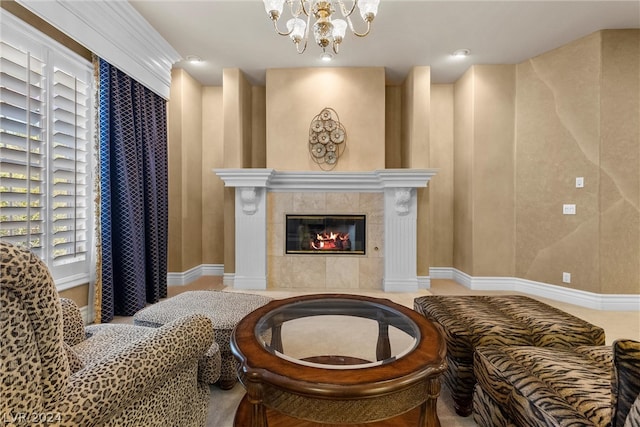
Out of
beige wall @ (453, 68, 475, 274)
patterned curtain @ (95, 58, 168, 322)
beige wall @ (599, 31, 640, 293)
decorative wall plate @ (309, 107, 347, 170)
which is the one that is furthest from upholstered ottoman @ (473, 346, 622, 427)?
decorative wall plate @ (309, 107, 347, 170)

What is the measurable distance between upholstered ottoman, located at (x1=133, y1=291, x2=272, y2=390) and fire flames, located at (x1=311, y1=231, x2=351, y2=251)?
202cm

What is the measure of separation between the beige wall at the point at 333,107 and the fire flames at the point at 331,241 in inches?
35.0

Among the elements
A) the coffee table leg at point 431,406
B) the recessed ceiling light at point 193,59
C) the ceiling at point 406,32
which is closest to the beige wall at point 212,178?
the ceiling at point 406,32

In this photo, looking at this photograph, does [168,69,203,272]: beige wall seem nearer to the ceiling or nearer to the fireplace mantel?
the ceiling

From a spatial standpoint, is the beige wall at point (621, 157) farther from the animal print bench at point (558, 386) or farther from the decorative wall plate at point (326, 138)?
the decorative wall plate at point (326, 138)

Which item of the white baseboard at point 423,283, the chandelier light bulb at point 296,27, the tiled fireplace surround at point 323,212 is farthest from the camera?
the white baseboard at point 423,283

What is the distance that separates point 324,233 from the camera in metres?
4.11

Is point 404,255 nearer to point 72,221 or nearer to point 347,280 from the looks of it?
point 347,280

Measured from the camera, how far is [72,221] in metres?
2.58

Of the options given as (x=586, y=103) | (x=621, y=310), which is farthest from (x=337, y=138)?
(x=621, y=310)

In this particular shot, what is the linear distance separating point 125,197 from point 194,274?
180 cm

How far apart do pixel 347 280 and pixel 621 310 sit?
291 cm

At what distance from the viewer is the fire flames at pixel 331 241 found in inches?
161

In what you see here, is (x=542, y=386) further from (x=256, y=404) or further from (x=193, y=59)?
(x=193, y=59)
